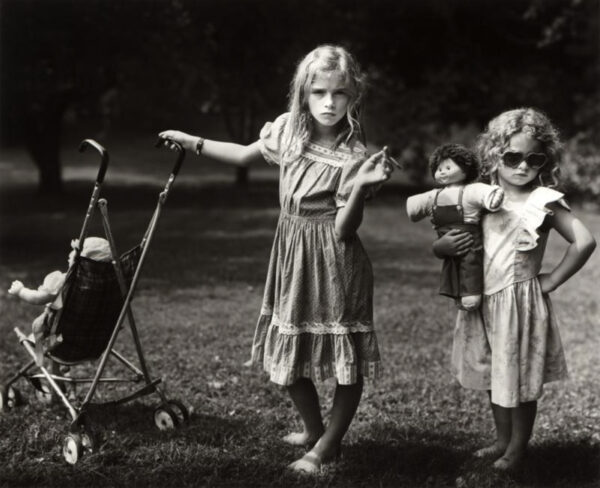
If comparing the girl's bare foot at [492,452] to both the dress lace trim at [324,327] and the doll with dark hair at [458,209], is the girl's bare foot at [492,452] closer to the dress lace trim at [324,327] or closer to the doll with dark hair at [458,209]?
the doll with dark hair at [458,209]

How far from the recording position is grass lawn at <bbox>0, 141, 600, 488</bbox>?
377 cm

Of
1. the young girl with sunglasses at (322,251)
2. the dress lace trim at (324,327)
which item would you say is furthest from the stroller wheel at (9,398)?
the dress lace trim at (324,327)

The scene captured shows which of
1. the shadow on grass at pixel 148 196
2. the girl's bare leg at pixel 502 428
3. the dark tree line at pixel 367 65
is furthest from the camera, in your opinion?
the shadow on grass at pixel 148 196

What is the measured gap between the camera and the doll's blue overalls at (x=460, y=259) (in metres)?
3.65

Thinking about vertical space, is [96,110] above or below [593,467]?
above

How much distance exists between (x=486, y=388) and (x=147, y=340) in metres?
3.41

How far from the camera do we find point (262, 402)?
16.0 ft

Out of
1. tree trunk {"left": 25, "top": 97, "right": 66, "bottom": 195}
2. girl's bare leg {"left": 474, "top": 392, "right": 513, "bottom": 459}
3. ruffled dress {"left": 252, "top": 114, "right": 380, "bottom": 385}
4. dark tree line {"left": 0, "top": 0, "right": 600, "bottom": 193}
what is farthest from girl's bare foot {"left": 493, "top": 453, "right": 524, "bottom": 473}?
tree trunk {"left": 25, "top": 97, "right": 66, "bottom": 195}

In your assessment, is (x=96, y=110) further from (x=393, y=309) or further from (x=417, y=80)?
(x=393, y=309)

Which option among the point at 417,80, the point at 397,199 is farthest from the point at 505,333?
the point at 417,80

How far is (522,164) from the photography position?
3611 millimetres

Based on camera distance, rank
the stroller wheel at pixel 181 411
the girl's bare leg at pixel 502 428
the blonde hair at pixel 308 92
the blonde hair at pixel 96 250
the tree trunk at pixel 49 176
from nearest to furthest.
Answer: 1. the blonde hair at pixel 308 92
2. the girl's bare leg at pixel 502 428
3. the blonde hair at pixel 96 250
4. the stroller wheel at pixel 181 411
5. the tree trunk at pixel 49 176

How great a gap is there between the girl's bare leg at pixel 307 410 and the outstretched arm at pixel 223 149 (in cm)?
106

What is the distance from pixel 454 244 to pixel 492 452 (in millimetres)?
1031
